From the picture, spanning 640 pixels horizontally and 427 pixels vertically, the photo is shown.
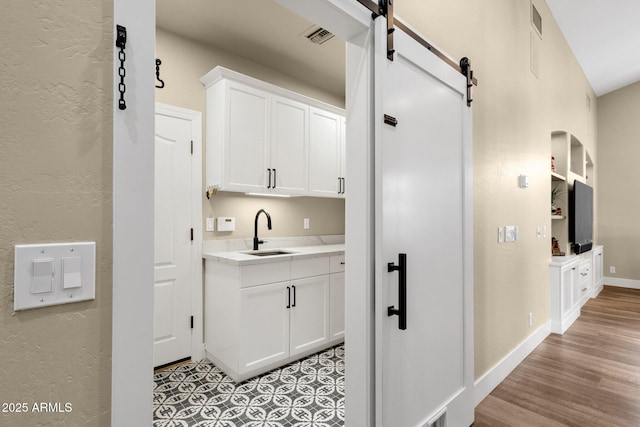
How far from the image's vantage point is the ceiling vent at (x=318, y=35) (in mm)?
2799

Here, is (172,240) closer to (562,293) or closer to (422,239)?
(422,239)

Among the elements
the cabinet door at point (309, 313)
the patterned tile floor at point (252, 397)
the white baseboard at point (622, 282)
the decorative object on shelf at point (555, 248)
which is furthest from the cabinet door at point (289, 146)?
the white baseboard at point (622, 282)

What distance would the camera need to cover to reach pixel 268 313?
2.63 meters

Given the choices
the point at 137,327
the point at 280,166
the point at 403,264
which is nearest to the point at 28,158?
the point at 137,327

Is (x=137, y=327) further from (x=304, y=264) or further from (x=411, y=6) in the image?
(x=304, y=264)

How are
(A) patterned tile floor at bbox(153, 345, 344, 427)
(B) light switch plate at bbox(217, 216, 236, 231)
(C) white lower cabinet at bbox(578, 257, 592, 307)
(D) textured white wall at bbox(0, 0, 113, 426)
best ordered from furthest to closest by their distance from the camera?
(C) white lower cabinet at bbox(578, 257, 592, 307)
(B) light switch plate at bbox(217, 216, 236, 231)
(A) patterned tile floor at bbox(153, 345, 344, 427)
(D) textured white wall at bbox(0, 0, 113, 426)

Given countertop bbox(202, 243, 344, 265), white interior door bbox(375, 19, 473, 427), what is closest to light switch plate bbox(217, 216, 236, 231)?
countertop bbox(202, 243, 344, 265)

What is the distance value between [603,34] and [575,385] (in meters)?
4.53

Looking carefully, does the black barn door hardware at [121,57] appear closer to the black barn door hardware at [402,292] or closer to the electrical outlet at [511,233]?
the black barn door hardware at [402,292]

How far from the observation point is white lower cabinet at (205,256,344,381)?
250cm

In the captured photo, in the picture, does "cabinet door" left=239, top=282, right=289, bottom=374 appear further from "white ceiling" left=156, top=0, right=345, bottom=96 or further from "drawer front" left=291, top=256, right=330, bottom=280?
"white ceiling" left=156, top=0, right=345, bottom=96

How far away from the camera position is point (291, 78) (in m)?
3.69

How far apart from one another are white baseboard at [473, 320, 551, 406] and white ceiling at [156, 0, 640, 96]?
9.70 feet

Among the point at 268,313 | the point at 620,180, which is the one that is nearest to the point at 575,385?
the point at 268,313
